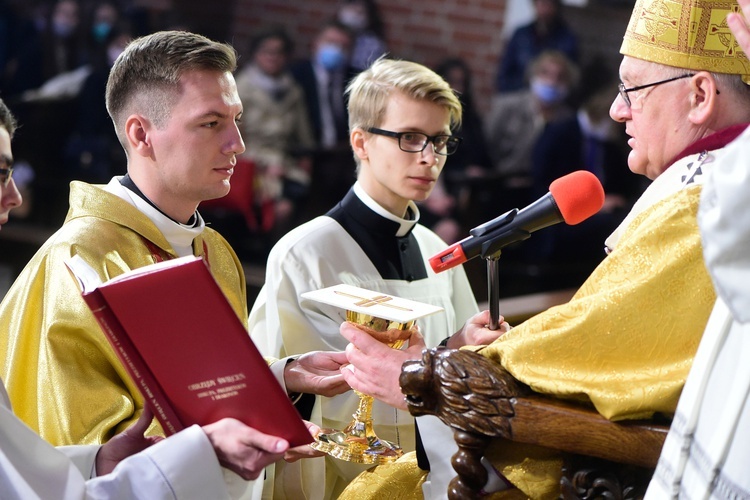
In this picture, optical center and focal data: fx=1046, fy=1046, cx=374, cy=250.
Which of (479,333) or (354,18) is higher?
(479,333)

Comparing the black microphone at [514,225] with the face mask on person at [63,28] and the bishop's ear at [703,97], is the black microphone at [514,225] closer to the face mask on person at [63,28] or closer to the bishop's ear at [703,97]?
the bishop's ear at [703,97]

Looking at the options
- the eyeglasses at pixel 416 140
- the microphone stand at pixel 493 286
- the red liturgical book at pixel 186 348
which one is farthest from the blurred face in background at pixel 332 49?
the red liturgical book at pixel 186 348

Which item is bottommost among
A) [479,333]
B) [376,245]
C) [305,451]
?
[305,451]

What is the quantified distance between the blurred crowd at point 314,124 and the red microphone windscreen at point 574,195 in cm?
574

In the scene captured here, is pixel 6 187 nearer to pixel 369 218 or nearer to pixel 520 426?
pixel 520 426

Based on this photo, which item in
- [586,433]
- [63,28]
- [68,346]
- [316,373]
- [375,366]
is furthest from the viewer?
[63,28]

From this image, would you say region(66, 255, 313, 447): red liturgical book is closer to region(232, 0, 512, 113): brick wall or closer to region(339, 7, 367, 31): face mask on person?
region(339, 7, 367, 31): face mask on person

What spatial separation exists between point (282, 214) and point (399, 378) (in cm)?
629

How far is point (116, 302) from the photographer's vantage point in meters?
1.90

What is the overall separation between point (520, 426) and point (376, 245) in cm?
160

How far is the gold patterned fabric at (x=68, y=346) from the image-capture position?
97.1 inches

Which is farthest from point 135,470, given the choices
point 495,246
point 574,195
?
point 574,195

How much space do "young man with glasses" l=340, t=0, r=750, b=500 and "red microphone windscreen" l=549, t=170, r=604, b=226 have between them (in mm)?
135

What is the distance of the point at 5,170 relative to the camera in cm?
233
